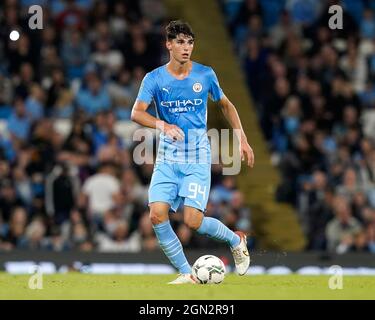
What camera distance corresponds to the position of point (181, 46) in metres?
12.4

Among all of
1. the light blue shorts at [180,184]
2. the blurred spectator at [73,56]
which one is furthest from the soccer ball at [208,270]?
the blurred spectator at [73,56]

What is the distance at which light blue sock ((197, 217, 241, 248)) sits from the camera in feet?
41.4

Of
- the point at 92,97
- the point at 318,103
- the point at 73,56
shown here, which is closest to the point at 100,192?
the point at 92,97

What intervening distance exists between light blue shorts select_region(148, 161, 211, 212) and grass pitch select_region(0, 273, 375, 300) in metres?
0.86

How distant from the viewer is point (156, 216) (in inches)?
485

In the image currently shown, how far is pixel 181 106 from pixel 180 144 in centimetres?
38

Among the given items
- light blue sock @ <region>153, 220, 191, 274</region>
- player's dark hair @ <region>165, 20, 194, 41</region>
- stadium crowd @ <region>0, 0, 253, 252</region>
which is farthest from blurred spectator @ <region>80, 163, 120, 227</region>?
player's dark hair @ <region>165, 20, 194, 41</region>

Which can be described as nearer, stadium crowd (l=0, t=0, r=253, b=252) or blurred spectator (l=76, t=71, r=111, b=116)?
stadium crowd (l=0, t=0, r=253, b=252)

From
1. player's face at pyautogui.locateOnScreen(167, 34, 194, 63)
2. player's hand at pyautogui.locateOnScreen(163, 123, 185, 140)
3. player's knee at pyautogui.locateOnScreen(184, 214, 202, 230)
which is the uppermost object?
player's face at pyautogui.locateOnScreen(167, 34, 194, 63)

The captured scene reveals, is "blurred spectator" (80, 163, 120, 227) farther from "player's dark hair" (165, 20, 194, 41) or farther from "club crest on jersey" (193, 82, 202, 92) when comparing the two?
"player's dark hair" (165, 20, 194, 41)

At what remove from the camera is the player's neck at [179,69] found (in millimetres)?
12539

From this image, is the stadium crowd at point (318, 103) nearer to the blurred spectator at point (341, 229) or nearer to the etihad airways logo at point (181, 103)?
the blurred spectator at point (341, 229)

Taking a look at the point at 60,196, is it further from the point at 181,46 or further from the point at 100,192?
the point at 181,46

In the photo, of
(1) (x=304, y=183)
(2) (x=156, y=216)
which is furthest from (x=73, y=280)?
(1) (x=304, y=183)
